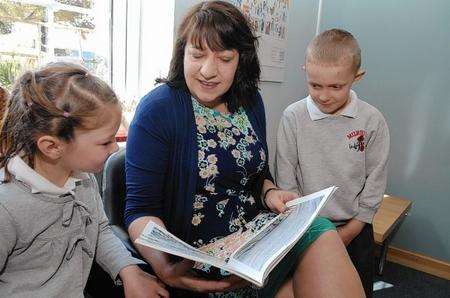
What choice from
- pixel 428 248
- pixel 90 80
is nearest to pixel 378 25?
pixel 428 248

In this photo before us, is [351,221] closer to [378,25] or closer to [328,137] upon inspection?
[328,137]

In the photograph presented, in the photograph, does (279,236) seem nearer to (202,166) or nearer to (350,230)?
(202,166)

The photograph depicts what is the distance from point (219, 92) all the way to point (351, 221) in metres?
0.60

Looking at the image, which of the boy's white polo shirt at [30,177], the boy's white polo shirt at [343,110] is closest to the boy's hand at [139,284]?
the boy's white polo shirt at [30,177]

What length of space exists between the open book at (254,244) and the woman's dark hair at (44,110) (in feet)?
0.83

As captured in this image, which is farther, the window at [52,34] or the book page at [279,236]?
the window at [52,34]

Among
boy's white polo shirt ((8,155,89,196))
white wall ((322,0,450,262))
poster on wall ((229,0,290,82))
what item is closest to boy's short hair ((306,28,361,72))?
poster on wall ((229,0,290,82))

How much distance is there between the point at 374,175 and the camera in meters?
1.22

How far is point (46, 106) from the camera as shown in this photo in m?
0.71

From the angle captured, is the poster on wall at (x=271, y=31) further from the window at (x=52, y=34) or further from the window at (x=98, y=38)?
the window at (x=52, y=34)

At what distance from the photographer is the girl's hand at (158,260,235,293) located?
0.82m

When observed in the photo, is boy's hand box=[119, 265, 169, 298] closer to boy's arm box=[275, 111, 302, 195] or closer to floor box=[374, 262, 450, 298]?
boy's arm box=[275, 111, 302, 195]

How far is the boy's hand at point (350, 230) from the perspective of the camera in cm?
120

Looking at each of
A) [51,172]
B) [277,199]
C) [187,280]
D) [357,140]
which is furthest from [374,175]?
[51,172]
